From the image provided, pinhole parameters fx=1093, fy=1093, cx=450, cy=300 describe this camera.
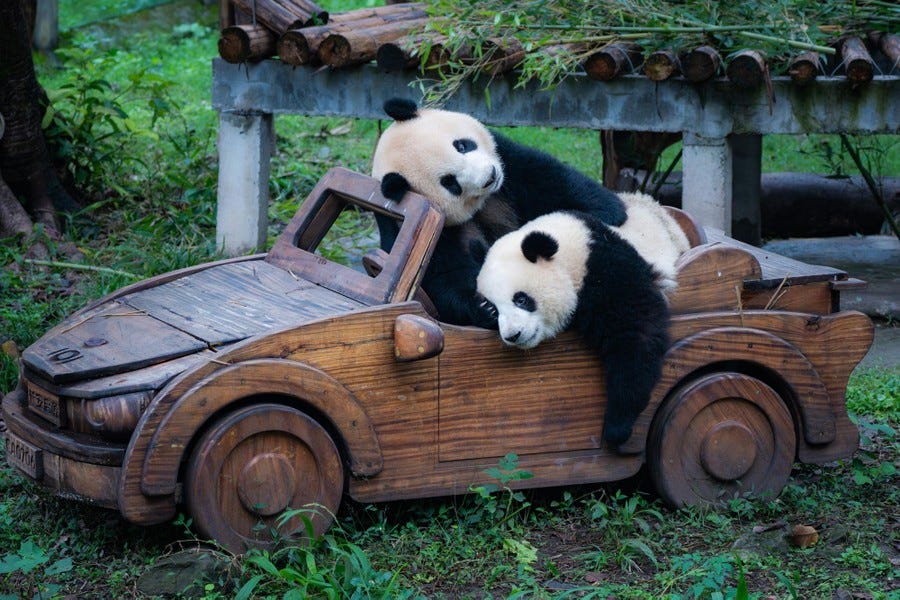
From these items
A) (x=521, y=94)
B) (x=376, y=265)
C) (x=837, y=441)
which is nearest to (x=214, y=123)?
(x=521, y=94)

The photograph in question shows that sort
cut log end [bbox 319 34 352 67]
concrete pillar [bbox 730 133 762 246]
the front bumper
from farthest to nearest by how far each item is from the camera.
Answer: concrete pillar [bbox 730 133 762 246]
cut log end [bbox 319 34 352 67]
the front bumper

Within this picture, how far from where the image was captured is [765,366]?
3877 millimetres

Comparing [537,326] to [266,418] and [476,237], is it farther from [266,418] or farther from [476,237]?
[266,418]

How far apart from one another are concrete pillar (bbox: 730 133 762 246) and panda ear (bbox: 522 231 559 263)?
456cm

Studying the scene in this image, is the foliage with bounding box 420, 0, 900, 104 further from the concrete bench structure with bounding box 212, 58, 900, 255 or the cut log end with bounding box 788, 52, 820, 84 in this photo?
the concrete bench structure with bounding box 212, 58, 900, 255

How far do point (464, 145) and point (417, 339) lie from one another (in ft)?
2.67

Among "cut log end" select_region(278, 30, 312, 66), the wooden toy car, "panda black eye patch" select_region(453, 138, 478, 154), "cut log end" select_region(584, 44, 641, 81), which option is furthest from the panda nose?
"cut log end" select_region(278, 30, 312, 66)

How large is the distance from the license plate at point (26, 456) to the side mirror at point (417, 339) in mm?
1161

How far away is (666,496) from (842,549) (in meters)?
0.60

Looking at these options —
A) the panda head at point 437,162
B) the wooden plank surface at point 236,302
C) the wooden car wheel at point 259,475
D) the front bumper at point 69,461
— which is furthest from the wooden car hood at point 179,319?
the panda head at point 437,162

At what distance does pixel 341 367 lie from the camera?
11.3 ft

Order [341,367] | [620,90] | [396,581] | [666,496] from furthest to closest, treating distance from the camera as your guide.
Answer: [620,90]
[666,496]
[341,367]
[396,581]

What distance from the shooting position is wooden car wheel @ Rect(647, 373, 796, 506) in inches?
151

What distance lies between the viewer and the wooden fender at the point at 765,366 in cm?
379
